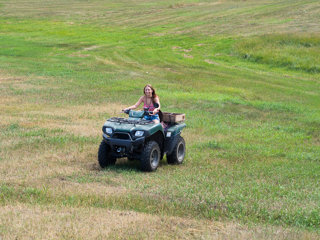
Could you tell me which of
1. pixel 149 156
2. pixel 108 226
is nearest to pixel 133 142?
pixel 149 156

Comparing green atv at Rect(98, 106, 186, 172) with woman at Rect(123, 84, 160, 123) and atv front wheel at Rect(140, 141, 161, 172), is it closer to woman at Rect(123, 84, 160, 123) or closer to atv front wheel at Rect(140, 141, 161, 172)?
atv front wheel at Rect(140, 141, 161, 172)

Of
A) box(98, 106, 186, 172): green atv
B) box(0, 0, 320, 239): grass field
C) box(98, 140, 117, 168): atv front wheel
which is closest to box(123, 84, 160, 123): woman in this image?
box(98, 106, 186, 172): green atv

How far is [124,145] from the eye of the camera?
925 centimetres

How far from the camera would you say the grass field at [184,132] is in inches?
258

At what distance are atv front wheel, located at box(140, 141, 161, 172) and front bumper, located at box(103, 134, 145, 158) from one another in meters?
0.18

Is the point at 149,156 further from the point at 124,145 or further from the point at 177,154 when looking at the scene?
the point at 177,154

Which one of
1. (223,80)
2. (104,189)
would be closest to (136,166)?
(104,189)

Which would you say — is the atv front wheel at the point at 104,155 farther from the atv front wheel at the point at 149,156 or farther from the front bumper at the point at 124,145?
the atv front wheel at the point at 149,156

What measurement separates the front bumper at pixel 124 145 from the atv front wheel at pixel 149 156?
0.18m

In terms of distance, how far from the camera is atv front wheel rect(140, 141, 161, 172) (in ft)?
30.7

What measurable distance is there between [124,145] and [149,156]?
2.01 ft

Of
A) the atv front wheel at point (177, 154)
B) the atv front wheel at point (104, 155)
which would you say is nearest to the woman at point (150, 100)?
the atv front wheel at point (177, 154)

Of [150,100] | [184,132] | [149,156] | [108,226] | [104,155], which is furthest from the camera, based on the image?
[184,132]

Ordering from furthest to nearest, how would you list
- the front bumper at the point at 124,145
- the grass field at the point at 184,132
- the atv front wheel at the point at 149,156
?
1. the atv front wheel at the point at 149,156
2. the front bumper at the point at 124,145
3. the grass field at the point at 184,132
